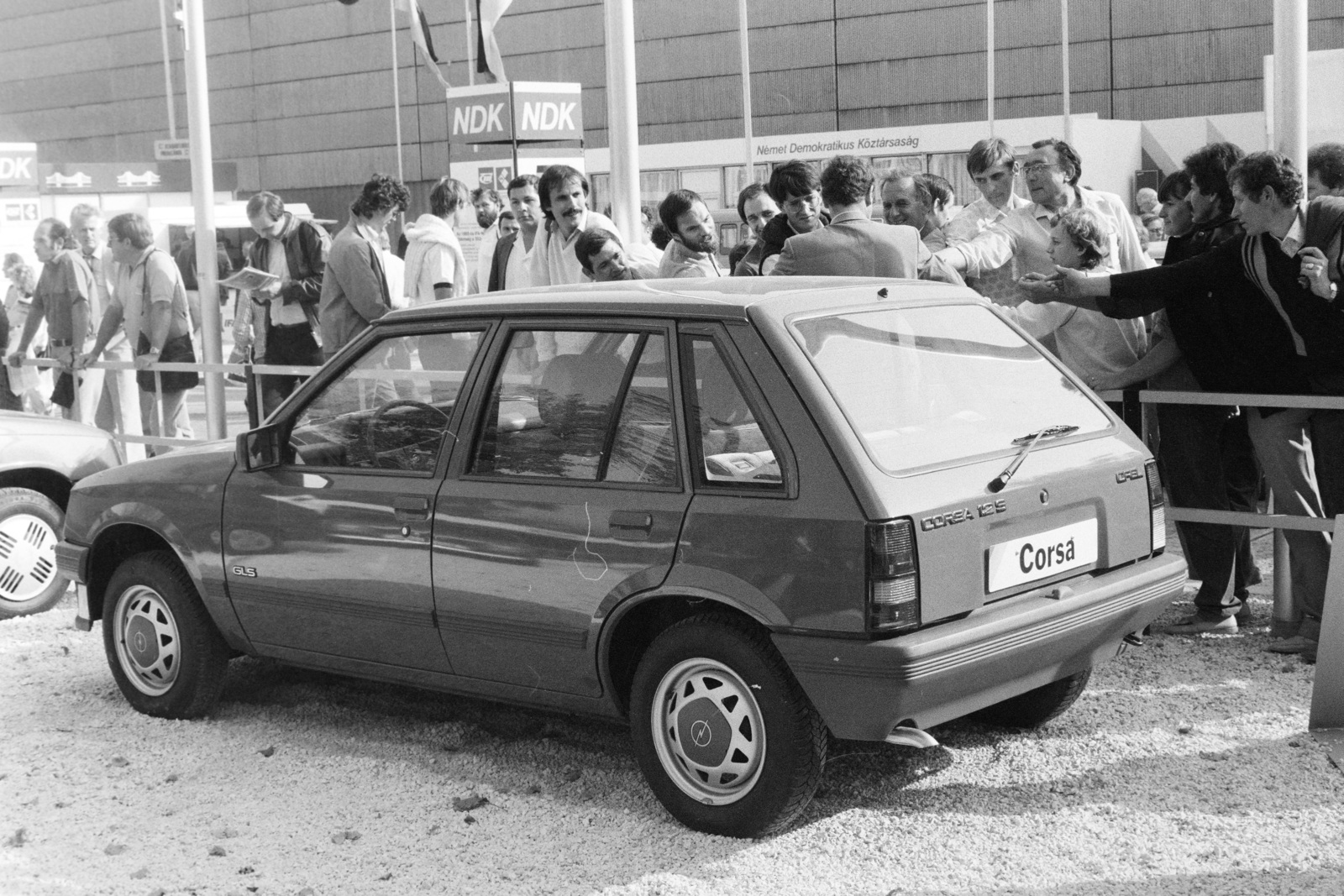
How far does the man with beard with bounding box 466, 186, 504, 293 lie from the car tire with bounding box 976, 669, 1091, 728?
665cm

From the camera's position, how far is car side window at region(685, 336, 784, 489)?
4500mm

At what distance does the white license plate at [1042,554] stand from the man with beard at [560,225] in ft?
14.0

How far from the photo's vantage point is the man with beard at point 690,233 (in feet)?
25.4

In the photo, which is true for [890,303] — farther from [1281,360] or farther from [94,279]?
[94,279]

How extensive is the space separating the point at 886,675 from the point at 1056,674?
2.95 ft

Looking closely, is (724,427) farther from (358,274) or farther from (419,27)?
(419,27)

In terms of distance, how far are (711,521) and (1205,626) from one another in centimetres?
322

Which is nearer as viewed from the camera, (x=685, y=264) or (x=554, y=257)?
(x=685, y=264)

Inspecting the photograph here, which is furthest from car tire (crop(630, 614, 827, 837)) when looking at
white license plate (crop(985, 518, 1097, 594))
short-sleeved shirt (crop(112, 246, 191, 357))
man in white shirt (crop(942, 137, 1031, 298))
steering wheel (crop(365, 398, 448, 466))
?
short-sleeved shirt (crop(112, 246, 191, 357))

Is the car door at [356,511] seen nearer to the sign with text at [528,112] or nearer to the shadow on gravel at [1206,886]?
the shadow on gravel at [1206,886]

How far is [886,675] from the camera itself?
423cm

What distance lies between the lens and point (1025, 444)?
4.84 metres

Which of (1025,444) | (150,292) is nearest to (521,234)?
(150,292)

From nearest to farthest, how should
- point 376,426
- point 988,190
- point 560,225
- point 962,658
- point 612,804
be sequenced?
point 962,658 < point 612,804 < point 376,426 < point 988,190 < point 560,225
